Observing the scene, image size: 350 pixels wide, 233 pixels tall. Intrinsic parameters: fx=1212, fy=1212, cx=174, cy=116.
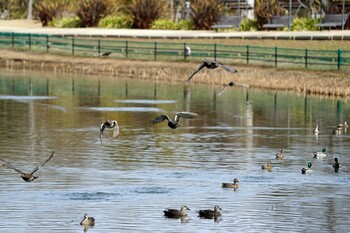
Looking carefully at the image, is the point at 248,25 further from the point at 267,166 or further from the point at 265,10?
the point at 267,166

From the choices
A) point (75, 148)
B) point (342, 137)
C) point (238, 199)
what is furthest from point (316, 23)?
point (238, 199)

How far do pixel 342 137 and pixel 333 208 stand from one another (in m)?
16.9

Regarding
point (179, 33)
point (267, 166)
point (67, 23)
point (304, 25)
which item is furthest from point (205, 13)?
point (267, 166)

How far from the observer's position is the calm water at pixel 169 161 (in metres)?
28.4

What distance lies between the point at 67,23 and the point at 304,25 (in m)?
26.9

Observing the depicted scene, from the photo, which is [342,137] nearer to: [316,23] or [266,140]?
[266,140]

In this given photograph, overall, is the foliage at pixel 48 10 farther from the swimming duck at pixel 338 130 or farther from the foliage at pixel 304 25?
the swimming duck at pixel 338 130

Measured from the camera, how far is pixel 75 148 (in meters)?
41.8

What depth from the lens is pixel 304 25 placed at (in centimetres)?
9156

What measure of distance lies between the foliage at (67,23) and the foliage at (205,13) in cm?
1432

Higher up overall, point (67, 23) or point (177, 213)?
point (67, 23)

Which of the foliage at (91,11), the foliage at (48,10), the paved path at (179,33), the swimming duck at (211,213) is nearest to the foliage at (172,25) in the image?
the paved path at (179,33)

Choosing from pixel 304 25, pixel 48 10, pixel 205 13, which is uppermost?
pixel 48 10

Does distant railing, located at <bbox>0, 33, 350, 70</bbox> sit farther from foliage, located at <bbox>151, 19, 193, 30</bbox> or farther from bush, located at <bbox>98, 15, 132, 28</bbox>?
bush, located at <bbox>98, 15, 132, 28</bbox>
